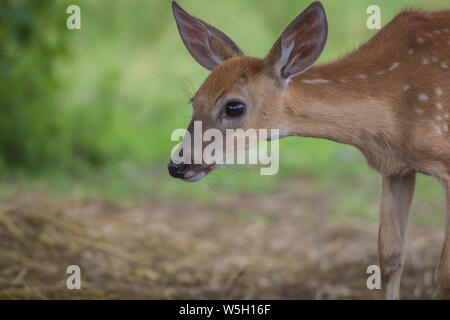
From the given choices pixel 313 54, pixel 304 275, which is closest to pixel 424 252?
pixel 304 275

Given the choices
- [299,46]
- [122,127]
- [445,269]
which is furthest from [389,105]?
[122,127]

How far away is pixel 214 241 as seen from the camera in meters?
4.76

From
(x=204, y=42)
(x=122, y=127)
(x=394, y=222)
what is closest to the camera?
(x=204, y=42)

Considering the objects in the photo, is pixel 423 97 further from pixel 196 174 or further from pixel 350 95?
pixel 196 174

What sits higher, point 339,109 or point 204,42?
point 204,42

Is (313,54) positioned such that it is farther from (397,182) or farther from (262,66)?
(397,182)

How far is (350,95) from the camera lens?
9.32ft

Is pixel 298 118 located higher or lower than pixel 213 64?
lower

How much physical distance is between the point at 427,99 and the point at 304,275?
160 cm

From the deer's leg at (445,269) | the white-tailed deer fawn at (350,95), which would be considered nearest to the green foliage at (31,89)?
the white-tailed deer fawn at (350,95)

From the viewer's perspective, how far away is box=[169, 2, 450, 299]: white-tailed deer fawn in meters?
2.75

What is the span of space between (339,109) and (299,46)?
1.00 feet

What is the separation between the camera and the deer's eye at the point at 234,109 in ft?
9.05

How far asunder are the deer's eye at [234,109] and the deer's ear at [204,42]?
13.5 inches
